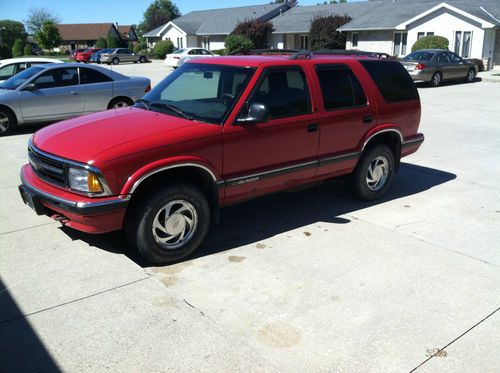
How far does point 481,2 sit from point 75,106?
3371 centimetres

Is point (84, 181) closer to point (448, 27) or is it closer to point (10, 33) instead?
point (448, 27)

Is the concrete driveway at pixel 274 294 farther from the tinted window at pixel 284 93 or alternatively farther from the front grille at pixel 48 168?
the tinted window at pixel 284 93

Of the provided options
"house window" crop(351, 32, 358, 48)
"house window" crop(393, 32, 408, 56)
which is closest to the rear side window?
"house window" crop(393, 32, 408, 56)

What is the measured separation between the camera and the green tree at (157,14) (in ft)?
402

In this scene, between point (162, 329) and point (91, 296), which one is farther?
point (91, 296)

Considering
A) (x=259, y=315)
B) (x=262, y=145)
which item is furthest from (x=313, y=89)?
(x=259, y=315)

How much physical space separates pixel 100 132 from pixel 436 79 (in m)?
20.2

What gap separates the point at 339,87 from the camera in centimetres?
568

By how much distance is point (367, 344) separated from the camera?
11.0ft

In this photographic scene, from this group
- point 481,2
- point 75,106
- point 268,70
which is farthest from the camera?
point 481,2

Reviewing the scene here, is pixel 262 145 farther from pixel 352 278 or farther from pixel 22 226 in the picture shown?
pixel 22 226

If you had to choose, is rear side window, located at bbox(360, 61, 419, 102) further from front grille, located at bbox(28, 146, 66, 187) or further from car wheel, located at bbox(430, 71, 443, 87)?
car wheel, located at bbox(430, 71, 443, 87)

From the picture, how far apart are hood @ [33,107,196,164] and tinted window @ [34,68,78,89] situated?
6455 mm

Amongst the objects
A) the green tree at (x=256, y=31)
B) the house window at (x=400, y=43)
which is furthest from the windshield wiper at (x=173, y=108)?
the green tree at (x=256, y=31)
